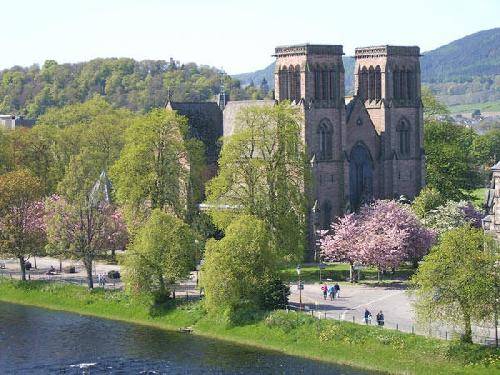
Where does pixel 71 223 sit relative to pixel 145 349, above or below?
above

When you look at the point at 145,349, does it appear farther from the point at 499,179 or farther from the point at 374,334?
the point at 499,179

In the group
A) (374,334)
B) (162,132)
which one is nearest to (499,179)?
Result: (374,334)

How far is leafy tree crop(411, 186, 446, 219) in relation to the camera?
356 feet

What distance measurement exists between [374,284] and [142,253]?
21.5 metres

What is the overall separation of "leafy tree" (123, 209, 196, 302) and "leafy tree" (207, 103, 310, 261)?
7.80 meters

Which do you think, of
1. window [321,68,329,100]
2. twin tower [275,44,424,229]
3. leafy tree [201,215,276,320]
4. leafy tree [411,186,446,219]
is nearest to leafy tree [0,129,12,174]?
twin tower [275,44,424,229]

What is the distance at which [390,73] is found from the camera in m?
114

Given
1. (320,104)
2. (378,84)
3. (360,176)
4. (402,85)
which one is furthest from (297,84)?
(402,85)

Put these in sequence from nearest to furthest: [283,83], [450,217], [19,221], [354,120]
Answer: [19,221], [450,217], [283,83], [354,120]

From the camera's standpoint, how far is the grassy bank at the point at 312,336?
218 feet

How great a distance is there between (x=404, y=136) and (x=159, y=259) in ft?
132

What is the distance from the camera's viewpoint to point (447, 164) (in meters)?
136

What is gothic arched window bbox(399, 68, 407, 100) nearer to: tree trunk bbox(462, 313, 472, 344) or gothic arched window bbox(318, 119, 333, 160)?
gothic arched window bbox(318, 119, 333, 160)

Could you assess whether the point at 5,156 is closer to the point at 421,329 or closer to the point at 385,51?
the point at 385,51
